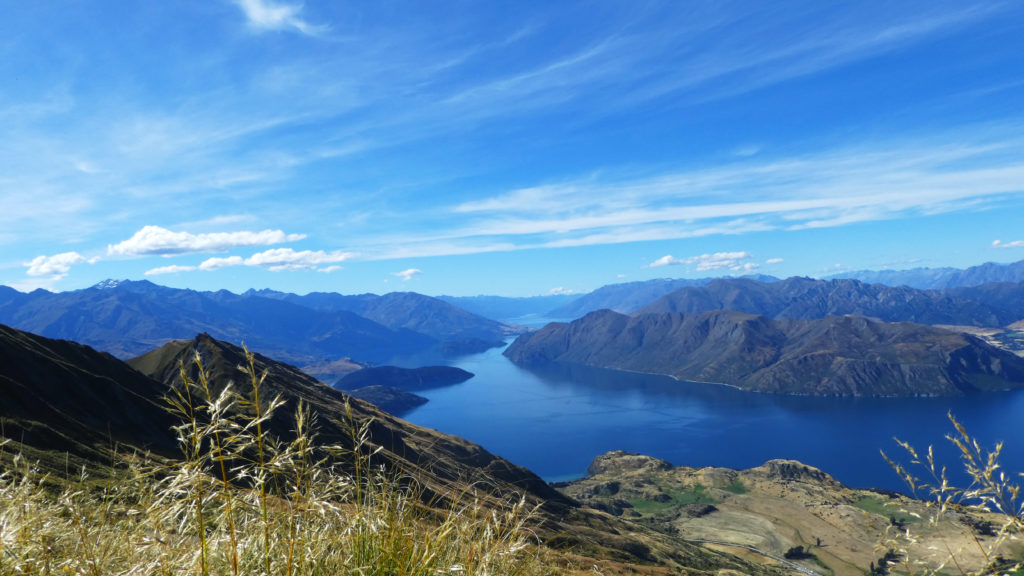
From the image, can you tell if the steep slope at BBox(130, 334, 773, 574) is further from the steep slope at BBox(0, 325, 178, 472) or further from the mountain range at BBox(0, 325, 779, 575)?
the steep slope at BBox(0, 325, 178, 472)

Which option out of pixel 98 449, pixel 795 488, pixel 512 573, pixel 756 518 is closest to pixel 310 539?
pixel 512 573

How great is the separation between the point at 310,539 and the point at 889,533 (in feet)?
18.3

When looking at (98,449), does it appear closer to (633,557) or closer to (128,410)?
(128,410)

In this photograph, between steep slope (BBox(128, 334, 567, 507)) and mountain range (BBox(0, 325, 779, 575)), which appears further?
steep slope (BBox(128, 334, 567, 507))

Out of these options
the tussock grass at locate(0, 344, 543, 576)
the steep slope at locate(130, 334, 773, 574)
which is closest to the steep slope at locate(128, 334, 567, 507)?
the steep slope at locate(130, 334, 773, 574)

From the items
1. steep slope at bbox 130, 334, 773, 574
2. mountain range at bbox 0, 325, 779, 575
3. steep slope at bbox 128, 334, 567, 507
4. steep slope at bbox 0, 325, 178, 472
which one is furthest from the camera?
steep slope at bbox 128, 334, 567, 507

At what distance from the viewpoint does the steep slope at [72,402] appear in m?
39.5

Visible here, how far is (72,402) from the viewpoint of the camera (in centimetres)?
5312

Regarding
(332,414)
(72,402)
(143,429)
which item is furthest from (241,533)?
(332,414)

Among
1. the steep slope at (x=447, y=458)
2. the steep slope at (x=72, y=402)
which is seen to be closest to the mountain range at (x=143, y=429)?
the steep slope at (x=72, y=402)

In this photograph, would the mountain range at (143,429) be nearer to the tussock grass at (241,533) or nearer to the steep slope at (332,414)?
the steep slope at (332,414)

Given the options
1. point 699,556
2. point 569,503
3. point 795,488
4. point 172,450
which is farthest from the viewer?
point 795,488

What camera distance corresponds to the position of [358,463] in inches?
194

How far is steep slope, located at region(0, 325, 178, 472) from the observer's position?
3953 centimetres
